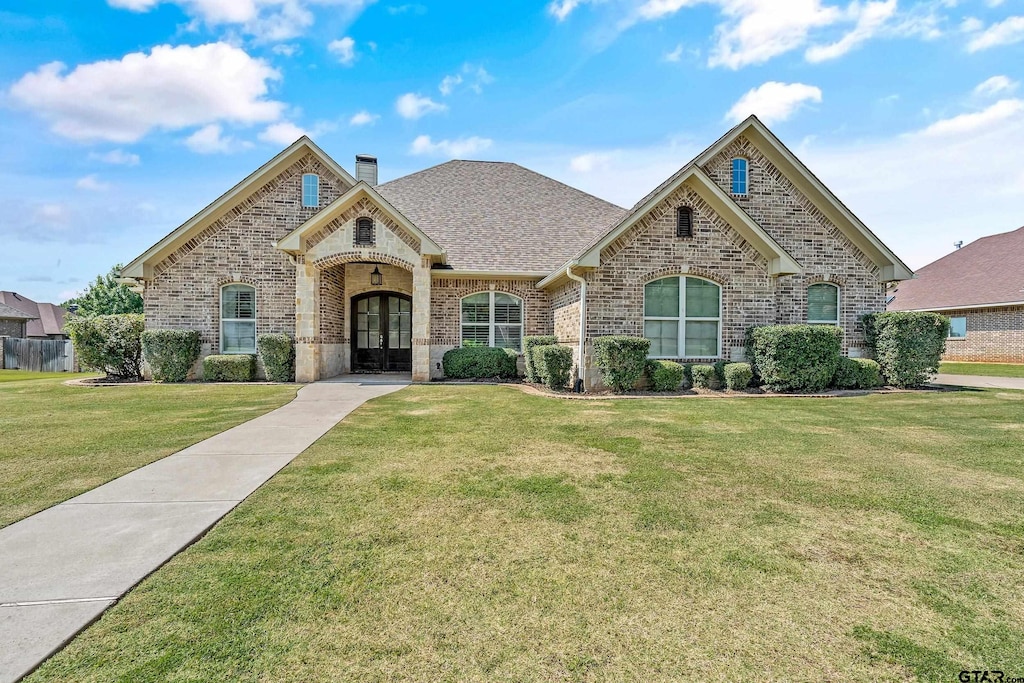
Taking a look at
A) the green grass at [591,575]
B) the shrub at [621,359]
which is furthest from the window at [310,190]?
the green grass at [591,575]

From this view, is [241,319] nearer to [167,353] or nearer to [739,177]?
[167,353]

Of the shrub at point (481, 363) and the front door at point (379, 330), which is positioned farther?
the front door at point (379, 330)

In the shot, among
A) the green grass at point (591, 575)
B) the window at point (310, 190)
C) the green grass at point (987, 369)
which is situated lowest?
the green grass at point (987, 369)

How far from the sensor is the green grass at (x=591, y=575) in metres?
2.12

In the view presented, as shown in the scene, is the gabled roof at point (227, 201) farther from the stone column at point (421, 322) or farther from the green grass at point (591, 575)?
the green grass at point (591, 575)

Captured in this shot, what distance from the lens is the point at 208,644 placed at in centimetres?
220

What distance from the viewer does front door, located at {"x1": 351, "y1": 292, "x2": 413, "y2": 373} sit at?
1759 cm

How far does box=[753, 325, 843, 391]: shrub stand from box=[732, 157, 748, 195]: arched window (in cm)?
505

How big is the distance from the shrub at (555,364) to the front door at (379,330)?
7020 millimetres

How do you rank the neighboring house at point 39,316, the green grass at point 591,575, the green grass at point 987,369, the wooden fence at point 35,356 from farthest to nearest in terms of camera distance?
1. the neighboring house at point 39,316
2. the wooden fence at point 35,356
3. the green grass at point 987,369
4. the green grass at point 591,575

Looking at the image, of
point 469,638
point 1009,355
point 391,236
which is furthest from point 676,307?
→ point 1009,355

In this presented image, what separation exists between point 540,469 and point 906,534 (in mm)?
3023

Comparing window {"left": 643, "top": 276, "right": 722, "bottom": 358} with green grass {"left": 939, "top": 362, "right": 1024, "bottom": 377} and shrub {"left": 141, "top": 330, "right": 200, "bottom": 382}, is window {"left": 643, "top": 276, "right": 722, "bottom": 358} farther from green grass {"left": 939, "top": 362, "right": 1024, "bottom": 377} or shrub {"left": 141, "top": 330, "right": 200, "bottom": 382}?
shrub {"left": 141, "top": 330, "right": 200, "bottom": 382}

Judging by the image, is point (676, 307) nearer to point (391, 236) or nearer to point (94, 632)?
point (391, 236)
